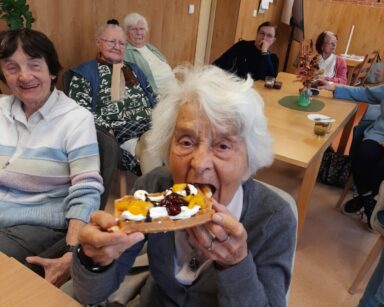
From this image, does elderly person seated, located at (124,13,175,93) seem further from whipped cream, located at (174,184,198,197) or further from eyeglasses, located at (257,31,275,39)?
whipped cream, located at (174,184,198,197)

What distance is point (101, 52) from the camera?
2.72 m

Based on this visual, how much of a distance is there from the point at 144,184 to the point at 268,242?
0.45 meters

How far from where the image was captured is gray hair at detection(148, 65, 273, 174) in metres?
0.96

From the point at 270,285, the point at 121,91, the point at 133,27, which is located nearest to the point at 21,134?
the point at 270,285

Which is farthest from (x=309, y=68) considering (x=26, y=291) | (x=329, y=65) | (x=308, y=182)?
(x=26, y=291)

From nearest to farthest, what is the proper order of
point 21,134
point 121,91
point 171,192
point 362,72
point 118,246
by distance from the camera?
point 118,246
point 171,192
point 21,134
point 121,91
point 362,72

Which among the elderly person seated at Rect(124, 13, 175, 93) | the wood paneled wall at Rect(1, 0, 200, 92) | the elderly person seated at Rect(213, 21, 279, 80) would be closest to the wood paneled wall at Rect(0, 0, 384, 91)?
the wood paneled wall at Rect(1, 0, 200, 92)

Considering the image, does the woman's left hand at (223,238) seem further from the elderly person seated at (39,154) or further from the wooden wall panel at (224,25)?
the wooden wall panel at (224,25)

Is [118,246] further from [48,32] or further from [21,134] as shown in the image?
[48,32]

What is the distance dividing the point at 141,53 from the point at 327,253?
229cm

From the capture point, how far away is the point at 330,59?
4.02m

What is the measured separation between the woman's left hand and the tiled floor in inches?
54.5

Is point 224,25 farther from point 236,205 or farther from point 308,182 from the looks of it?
point 236,205

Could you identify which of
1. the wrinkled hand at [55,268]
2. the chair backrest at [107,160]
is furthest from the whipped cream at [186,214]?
the chair backrest at [107,160]
